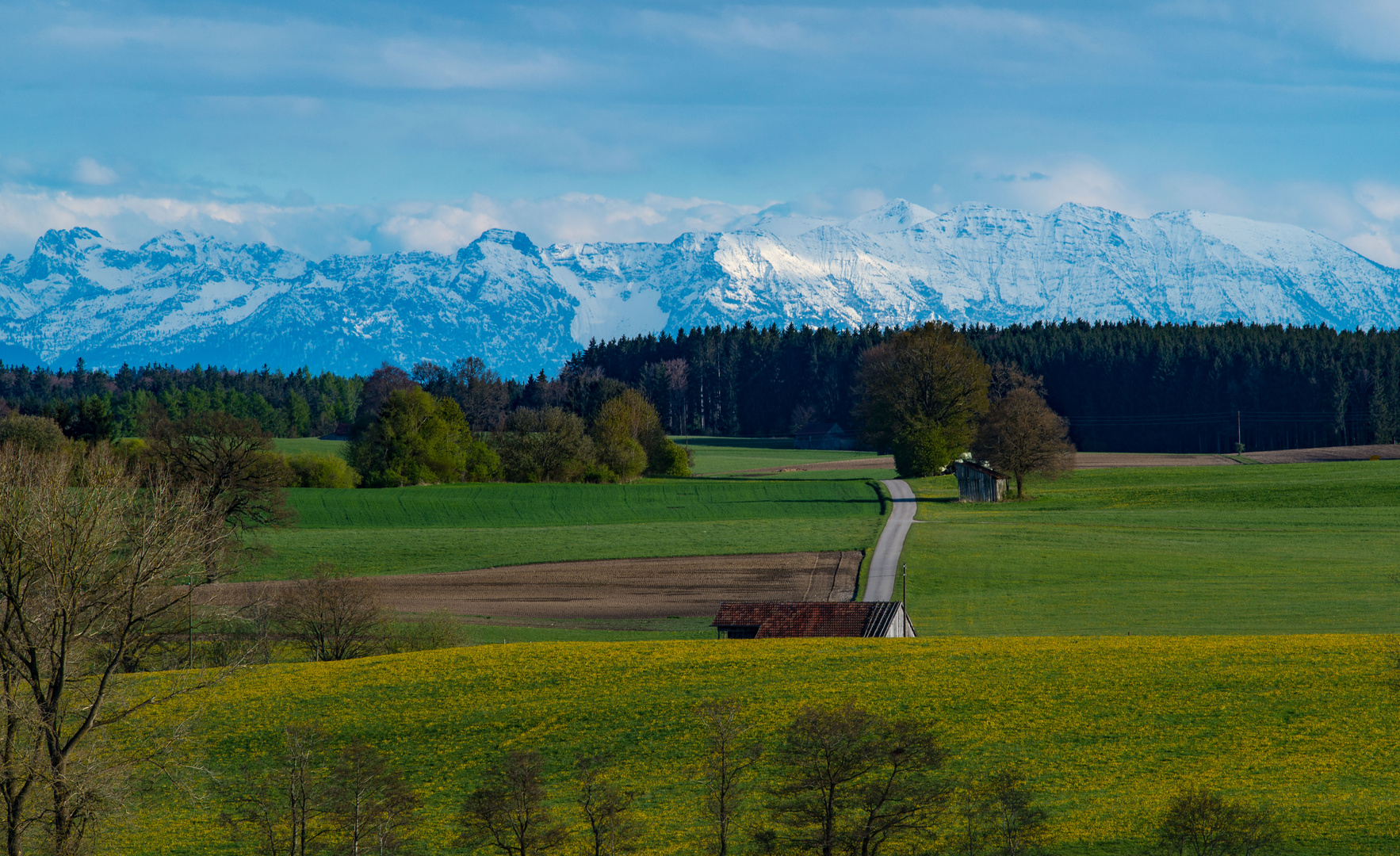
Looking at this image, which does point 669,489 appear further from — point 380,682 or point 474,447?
point 380,682

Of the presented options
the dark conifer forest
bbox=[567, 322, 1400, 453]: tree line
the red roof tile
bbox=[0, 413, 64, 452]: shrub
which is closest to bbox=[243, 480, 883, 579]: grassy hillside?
bbox=[0, 413, 64, 452]: shrub

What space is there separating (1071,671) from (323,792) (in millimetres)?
19559

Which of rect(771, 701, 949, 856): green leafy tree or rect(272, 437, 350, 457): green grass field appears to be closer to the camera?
rect(771, 701, 949, 856): green leafy tree

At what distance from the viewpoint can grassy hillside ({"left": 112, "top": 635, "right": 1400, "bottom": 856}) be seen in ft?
74.1

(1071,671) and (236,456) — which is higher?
(236,456)

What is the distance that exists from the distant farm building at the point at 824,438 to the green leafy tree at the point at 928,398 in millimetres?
62593

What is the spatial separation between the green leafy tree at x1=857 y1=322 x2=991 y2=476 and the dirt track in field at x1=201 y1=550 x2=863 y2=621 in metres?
42.0

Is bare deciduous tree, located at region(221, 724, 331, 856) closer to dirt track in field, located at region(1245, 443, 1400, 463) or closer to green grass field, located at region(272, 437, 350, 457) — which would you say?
dirt track in field, located at region(1245, 443, 1400, 463)

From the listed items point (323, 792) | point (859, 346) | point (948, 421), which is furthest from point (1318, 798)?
point (859, 346)

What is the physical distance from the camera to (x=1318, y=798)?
853 inches

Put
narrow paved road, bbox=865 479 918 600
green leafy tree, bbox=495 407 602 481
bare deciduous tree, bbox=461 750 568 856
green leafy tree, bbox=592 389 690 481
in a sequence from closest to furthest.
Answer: bare deciduous tree, bbox=461 750 568 856
narrow paved road, bbox=865 479 918 600
green leafy tree, bbox=495 407 602 481
green leafy tree, bbox=592 389 690 481

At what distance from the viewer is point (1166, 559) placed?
5888 cm

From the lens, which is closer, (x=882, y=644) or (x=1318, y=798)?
(x=1318, y=798)

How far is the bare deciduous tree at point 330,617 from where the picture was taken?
41.8 m
